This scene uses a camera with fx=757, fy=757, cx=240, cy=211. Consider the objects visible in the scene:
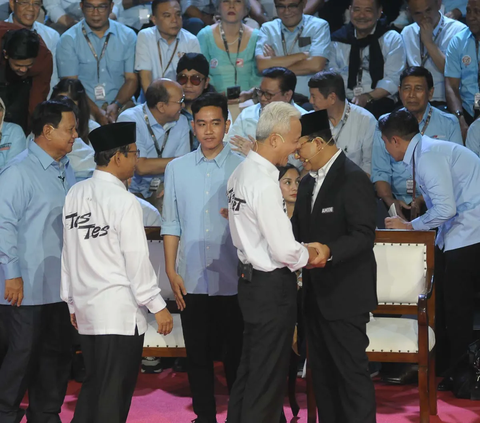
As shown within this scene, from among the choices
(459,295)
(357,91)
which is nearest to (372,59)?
(357,91)

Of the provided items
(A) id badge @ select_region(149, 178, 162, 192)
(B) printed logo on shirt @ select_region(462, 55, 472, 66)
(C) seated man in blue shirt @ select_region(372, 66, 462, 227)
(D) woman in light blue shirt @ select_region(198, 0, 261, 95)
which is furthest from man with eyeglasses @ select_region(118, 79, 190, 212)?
(B) printed logo on shirt @ select_region(462, 55, 472, 66)

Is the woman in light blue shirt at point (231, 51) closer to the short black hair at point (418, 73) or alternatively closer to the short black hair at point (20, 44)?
the short black hair at point (418, 73)

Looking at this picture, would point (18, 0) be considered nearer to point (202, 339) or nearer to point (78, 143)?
point (78, 143)

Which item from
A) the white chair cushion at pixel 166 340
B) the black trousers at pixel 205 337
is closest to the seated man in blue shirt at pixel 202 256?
the black trousers at pixel 205 337

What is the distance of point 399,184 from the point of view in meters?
6.31

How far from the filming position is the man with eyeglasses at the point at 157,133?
5.91 m

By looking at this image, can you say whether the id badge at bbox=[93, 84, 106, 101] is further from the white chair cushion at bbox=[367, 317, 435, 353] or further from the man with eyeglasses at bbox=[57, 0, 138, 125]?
the white chair cushion at bbox=[367, 317, 435, 353]

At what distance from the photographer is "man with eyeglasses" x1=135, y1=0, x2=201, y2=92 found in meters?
7.05

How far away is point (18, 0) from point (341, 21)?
3272 millimetres

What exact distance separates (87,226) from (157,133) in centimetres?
252

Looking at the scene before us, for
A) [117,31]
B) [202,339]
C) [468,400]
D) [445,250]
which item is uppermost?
[117,31]

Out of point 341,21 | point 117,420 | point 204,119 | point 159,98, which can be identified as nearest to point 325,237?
point 204,119

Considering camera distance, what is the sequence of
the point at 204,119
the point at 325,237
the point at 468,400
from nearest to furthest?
the point at 325,237 → the point at 204,119 → the point at 468,400

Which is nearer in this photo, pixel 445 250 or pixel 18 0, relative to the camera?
pixel 445 250
